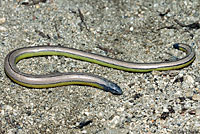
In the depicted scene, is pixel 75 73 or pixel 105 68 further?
pixel 105 68

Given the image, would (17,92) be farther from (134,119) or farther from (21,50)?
(134,119)

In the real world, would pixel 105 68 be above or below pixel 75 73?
above

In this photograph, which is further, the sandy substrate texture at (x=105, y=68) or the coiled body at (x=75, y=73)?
the coiled body at (x=75, y=73)

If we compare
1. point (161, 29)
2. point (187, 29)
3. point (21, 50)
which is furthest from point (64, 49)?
point (187, 29)

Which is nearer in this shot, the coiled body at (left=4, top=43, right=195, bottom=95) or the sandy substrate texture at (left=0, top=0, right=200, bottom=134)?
the sandy substrate texture at (left=0, top=0, right=200, bottom=134)
